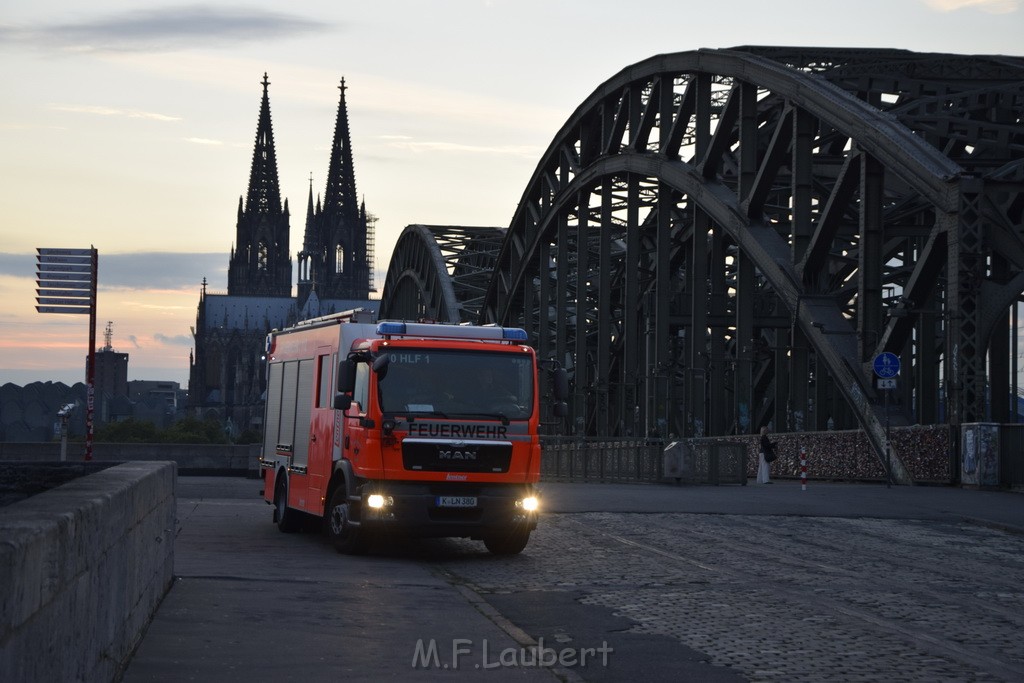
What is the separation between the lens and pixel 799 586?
12.1 m

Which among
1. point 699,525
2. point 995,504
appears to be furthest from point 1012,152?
point 699,525

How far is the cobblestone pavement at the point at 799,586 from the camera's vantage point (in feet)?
27.9

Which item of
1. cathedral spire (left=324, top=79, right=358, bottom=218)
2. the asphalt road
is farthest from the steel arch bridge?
cathedral spire (left=324, top=79, right=358, bottom=218)

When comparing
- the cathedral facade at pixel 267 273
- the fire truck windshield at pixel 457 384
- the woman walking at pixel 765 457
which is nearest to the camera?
the fire truck windshield at pixel 457 384

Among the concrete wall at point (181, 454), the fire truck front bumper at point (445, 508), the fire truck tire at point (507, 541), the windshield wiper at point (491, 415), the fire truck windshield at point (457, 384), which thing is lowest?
the fire truck tire at point (507, 541)

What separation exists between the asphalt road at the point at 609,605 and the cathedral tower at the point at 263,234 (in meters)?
165

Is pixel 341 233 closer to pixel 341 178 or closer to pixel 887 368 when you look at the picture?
pixel 341 178

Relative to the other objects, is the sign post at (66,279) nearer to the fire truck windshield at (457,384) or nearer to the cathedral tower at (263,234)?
the fire truck windshield at (457,384)

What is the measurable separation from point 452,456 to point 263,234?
172 m

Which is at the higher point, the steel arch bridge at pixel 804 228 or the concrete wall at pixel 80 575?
the steel arch bridge at pixel 804 228

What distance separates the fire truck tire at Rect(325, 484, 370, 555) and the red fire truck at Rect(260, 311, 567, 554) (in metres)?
0.01

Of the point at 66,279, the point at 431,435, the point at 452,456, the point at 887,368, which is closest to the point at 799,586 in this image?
the point at 452,456

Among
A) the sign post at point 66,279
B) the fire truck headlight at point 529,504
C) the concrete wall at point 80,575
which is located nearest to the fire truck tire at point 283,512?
the fire truck headlight at point 529,504

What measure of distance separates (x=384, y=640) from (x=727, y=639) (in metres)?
2.11
